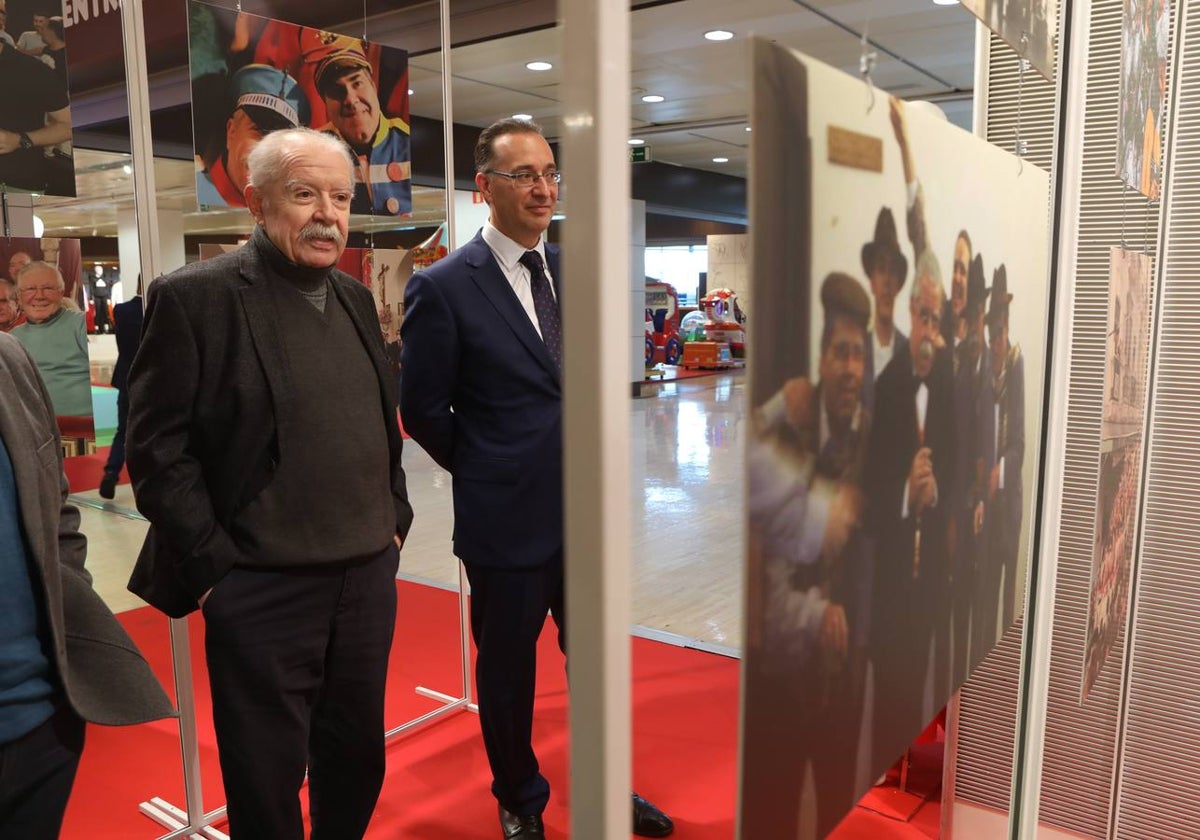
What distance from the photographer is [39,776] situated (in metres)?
1.37

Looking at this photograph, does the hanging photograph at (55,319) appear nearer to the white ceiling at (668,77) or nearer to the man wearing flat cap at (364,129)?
the white ceiling at (668,77)

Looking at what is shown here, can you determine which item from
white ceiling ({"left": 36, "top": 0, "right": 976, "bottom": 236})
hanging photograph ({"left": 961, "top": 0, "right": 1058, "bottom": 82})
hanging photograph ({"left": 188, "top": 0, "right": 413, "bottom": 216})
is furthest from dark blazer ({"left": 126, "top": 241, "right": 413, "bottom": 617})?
hanging photograph ({"left": 961, "top": 0, "right": 1058, "bottom": 82})

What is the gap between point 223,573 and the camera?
1.76 m

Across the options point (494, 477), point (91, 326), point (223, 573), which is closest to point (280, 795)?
point (223, 573)

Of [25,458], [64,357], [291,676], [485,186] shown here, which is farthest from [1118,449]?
[64,357]

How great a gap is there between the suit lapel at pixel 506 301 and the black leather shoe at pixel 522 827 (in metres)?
1.17

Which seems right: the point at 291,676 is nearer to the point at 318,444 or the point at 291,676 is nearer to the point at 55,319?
the point at 318,444

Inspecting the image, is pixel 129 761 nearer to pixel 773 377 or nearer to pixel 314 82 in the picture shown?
pixel 314 82

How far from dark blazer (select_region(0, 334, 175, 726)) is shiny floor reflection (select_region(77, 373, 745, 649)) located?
5.28 ft

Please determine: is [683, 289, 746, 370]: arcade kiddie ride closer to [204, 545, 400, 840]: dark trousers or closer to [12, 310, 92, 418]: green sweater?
[12, 310, 92, 418]: green sweater

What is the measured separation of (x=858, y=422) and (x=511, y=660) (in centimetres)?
180

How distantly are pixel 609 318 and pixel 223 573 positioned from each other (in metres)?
1.44

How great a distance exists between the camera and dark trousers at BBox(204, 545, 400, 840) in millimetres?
1810

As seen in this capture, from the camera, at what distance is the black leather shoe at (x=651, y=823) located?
2.52 meters
